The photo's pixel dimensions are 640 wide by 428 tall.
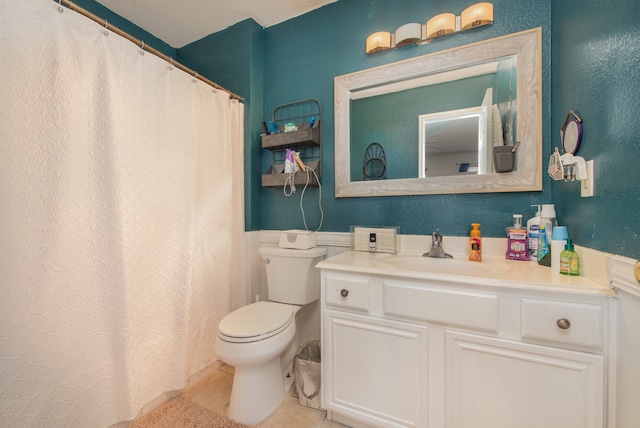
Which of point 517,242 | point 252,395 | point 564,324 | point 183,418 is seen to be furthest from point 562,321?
point 183,418

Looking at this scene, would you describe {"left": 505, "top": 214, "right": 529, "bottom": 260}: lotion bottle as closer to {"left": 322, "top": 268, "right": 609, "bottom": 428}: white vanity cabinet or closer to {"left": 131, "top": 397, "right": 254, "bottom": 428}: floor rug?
{"left": 322, "top": 268, "right": 609, "bottom": 428}: white vanity cabinet

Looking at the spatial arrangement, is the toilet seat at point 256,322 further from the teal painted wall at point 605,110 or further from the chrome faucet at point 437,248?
the teal painted wall at point 605,110

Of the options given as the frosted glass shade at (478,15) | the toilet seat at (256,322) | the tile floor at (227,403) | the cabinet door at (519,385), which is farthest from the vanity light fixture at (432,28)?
the tile floor at (227,403)

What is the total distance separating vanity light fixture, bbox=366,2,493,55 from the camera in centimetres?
123

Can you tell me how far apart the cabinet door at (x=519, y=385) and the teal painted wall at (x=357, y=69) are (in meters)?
0.60

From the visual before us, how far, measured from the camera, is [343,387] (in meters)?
1.11

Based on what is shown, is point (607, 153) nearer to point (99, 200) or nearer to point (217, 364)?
point (99, 200)

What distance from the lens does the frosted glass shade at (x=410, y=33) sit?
1370mm

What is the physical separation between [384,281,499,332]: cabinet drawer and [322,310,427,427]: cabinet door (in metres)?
0.07

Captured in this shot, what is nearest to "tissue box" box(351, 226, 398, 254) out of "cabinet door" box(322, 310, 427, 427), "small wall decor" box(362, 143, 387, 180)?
"small wall decor" box(362, 143, 387, 180)

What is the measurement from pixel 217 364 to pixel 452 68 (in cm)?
231

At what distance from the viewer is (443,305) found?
91cm

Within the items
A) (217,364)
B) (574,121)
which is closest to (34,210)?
(217,364)

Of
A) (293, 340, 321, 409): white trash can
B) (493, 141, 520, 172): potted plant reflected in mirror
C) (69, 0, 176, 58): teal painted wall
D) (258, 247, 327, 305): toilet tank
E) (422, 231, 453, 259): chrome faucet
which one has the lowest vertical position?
(293, 340, 321, 409): white trash can
